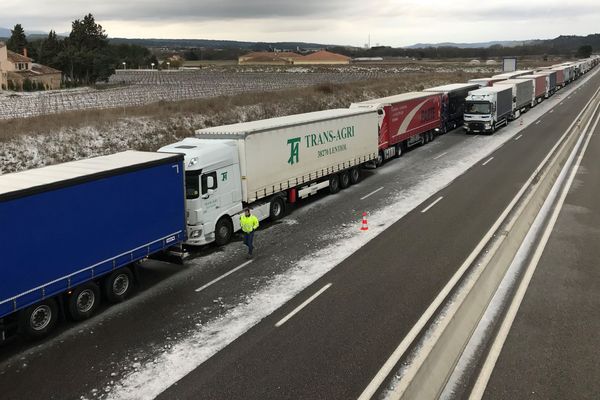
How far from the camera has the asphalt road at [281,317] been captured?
28.3 feet

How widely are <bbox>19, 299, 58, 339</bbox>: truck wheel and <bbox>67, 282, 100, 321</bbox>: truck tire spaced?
0.35 m

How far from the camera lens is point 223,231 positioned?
643 inches

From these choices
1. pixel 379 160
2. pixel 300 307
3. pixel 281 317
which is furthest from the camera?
pixel 379 160

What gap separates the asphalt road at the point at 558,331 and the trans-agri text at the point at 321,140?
936cm

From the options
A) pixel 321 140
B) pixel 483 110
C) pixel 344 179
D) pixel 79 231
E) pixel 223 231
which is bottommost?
pixel 223 231

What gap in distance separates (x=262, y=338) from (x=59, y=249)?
4522 mm

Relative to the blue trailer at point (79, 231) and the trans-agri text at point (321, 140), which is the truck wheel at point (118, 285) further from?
the trans-agri text at point (321, 140)

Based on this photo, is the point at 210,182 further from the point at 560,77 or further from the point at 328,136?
the point at 560,77

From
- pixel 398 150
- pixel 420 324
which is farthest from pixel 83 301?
pixel 398 150

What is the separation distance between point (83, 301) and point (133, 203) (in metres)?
2.45

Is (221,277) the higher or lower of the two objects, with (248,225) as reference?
lower

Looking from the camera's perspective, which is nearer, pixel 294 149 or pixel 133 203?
pixel 133 203

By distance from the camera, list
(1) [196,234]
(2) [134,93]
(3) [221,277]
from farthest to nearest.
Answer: (2) [134,93], (1) [196,234], (3) [221,277]

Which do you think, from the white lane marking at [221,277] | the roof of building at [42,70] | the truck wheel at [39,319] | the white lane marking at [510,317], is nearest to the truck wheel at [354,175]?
the white lane marking at [510,317]
